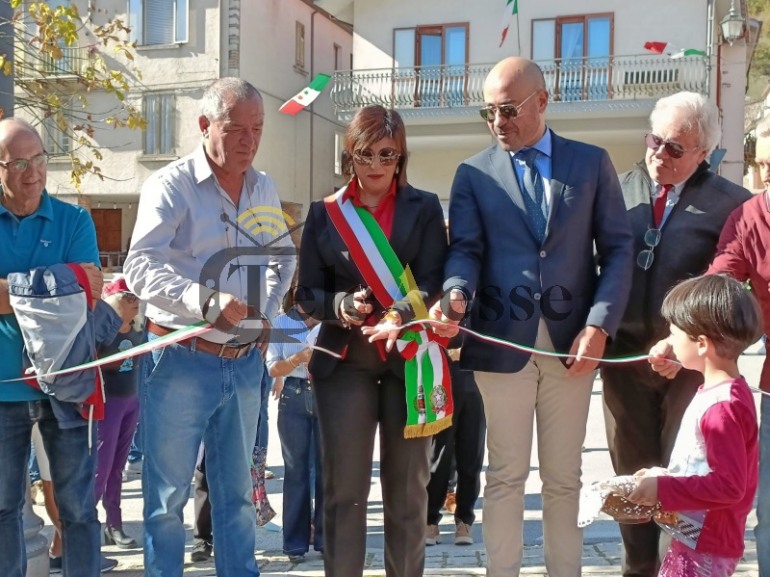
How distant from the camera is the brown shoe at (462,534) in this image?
5535 millimetres

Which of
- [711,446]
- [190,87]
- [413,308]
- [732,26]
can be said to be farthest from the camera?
[190,87]

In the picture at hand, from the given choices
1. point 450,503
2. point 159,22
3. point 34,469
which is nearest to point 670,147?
point 450,503

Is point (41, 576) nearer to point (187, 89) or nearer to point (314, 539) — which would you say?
point (314, 539)

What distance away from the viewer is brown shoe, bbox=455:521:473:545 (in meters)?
5.54

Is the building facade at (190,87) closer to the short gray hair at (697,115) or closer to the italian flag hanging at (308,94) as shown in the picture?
the italian flag hanging at (308,94)

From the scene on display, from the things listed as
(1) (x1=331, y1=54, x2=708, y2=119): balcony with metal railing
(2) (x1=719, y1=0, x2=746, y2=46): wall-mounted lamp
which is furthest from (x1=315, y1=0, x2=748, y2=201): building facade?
(2) (x1=719, y1=0, x2=746, y2=46): wall-mounted lamp

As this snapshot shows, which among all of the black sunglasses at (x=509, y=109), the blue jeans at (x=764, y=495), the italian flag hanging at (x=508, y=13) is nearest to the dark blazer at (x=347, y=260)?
the black sunglasses at (x=509, y=109)

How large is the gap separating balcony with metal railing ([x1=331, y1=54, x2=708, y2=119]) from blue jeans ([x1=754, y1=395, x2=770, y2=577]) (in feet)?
52.1

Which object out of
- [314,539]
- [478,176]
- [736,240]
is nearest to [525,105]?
[478,176]

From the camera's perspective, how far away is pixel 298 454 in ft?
17.5

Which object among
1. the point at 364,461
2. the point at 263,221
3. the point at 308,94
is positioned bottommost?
the point at 364,461

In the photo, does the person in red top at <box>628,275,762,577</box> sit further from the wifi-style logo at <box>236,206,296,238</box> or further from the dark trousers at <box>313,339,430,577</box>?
the wifi-style logo at <box>236,206,296,238</box>

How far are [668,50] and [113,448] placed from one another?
1659 centimetres

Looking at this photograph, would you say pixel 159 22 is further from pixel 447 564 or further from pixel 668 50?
pixel 447 564
